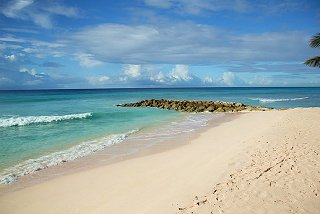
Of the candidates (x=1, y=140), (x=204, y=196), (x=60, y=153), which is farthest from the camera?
(x=1, y=140)

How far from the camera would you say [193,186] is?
6.88 metres

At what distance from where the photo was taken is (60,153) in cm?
1130

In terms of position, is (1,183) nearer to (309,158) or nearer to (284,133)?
(309,158)

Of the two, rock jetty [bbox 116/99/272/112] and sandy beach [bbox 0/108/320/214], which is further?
rock jetty [bbox 116/99/272/112]

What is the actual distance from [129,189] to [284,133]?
8.86 meters

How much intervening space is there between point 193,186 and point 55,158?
6.11 m

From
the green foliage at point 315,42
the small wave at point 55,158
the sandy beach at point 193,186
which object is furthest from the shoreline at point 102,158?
the green foliage at point 315,42

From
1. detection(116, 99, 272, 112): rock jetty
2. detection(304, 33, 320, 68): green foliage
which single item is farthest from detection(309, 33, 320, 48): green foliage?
detection(116, 99, 272, 112): rock jetty

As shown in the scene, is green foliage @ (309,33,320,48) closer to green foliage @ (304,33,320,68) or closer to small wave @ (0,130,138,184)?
green foliage @ (304,33,320,68)

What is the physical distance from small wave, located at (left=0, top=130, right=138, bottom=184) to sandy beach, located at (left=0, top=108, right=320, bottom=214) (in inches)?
54.0

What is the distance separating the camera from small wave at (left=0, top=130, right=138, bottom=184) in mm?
8562

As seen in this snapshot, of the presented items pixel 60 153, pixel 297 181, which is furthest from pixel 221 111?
pixel 297 181

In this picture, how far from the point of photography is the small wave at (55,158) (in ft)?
28.1

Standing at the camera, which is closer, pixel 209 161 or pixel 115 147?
pixel 209 161
